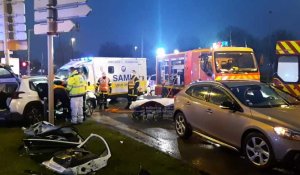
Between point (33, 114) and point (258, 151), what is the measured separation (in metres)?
7.06

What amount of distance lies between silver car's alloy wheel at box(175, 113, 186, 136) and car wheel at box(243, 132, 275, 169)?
8.25ft

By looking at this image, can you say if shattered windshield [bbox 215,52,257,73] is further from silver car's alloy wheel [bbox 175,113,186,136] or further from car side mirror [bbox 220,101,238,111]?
car side mirror [bbox 220,101,238,111]

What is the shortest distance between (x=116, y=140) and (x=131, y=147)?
845 mm

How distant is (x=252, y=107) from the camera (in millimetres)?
7812

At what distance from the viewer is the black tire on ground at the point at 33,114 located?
1202cm

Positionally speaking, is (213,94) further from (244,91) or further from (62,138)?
(62,138)

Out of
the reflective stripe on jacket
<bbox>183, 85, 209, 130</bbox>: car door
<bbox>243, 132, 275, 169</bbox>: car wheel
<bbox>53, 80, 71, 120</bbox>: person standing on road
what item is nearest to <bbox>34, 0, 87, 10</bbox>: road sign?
<bbox>53, 80, 71, 120</bbox>: person standing on road

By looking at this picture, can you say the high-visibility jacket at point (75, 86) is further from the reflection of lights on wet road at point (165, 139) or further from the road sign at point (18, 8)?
the road sign at point (18, 8)

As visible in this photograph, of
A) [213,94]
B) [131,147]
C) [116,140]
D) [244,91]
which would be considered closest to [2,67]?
[116,140]

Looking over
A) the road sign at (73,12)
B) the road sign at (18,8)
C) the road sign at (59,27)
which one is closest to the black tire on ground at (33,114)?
the road sign at (59,27)

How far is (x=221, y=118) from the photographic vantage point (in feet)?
27.4

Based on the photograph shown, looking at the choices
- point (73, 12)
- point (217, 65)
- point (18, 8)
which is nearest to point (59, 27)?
point (73, 12)

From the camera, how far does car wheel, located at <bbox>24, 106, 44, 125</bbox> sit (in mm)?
12018

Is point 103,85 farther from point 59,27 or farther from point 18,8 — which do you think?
point 59,27
